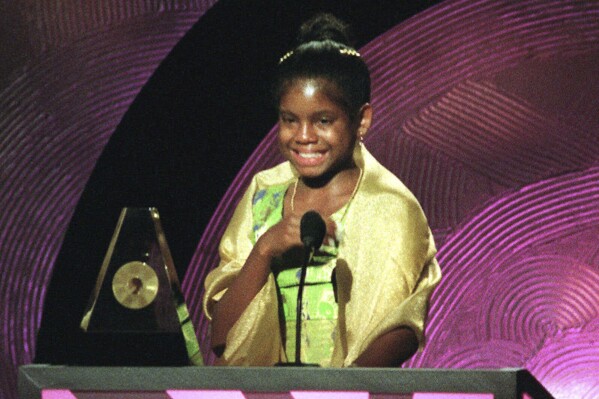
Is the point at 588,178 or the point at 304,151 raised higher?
the point at 588,178

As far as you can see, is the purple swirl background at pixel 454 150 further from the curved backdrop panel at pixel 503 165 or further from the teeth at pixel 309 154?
the teeth at pixel 309 154

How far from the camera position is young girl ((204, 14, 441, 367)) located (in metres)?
1.94

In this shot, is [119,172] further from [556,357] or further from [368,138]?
[556,357]

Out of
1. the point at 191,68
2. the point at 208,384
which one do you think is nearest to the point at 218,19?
the point at 191,68

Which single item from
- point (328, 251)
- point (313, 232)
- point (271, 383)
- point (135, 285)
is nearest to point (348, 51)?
Answer: point (328, 251)

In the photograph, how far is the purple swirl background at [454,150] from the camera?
2.61 meters

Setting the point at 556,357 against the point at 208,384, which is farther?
the point at 556,357

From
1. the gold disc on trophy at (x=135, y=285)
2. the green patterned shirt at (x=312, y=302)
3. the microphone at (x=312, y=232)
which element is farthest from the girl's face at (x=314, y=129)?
the gold disc on trophy at (x=135, y=285)

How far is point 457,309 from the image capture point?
8.93 feet

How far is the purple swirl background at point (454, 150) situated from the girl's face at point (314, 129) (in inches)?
27.5

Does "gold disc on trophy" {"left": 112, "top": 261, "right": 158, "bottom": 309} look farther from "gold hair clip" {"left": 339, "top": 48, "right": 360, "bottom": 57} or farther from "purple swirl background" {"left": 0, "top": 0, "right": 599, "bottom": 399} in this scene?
"purple swirl background" {"left": 0, "top": 0, "right": 599, "bottom": 399}

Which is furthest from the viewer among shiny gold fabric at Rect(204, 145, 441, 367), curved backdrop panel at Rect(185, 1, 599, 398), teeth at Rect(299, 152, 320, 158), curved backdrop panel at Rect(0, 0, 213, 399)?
curved backdrop panel at Rect(0, 0, 213, 399)

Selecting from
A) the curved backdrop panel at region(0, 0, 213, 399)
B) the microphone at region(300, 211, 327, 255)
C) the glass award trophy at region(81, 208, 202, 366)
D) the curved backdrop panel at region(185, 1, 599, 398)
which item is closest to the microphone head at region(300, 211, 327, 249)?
the microphone at region(300, 211, 327, 255)

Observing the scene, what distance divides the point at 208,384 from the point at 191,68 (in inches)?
60.1
